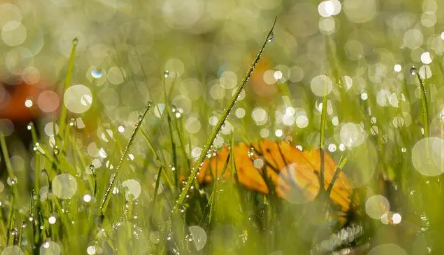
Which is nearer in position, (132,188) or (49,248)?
(49,248)

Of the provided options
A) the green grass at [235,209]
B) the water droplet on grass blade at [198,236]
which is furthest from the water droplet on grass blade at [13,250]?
the water droplet on grass blade at [198,236]

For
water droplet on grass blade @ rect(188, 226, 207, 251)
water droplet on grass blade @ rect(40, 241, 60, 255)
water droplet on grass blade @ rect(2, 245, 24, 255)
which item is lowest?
water droplet on grass blade @ rect(188, 226, 207, 251)

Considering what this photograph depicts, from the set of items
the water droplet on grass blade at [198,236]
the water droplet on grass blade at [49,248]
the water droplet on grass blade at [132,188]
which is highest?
the water droplet on grass blade at [132,188]

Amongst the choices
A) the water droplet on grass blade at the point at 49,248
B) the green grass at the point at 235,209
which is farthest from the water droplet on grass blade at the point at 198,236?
the water droplet on grass blade at the point at 49,248

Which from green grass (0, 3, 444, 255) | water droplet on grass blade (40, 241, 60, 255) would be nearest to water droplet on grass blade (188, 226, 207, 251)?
green grass (0, 3, 444, 255)

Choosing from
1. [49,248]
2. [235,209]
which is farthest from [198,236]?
[49,248]

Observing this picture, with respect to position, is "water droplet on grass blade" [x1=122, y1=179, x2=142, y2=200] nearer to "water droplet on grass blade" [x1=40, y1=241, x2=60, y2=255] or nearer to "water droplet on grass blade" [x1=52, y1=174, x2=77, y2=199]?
"water droplet on grass blade" [x1=52, y1=174, x2=77, y2=199]

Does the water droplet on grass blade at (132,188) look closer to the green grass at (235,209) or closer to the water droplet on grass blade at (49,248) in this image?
the green grass at (235,209)

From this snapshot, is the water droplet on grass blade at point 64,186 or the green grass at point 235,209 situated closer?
the green grass at point 235,209

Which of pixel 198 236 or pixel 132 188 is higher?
pixel 132 188

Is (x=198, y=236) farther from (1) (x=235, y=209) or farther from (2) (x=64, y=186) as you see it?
(2) (x=64, y=186)

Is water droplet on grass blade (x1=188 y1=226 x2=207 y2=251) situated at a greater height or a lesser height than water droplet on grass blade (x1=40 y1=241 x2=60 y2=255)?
lesser

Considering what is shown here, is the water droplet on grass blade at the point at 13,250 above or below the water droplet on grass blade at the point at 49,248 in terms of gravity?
above
